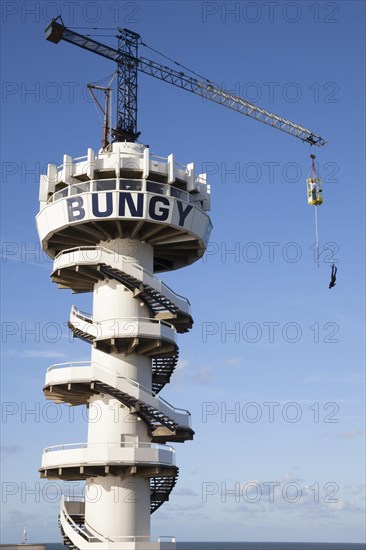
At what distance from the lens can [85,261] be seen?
66.0 metres

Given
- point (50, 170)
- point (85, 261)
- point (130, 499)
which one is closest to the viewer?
point (130, 499)

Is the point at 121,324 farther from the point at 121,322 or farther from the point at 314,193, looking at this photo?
the point at 314,193

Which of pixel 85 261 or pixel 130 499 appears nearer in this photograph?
pixel 130 499

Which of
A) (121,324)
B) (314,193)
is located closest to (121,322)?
(121,324)

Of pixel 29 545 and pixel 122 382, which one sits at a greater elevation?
pixel 122 382

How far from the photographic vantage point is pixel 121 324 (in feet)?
211

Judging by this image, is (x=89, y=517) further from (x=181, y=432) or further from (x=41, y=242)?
(x=41, y=242)

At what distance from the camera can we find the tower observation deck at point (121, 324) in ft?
203

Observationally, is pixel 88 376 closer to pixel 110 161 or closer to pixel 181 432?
pixel 181 432

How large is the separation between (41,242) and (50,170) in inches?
252

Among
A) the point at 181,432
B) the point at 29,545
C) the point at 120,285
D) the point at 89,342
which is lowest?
the point at 29,545

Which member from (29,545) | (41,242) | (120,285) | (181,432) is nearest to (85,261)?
(120,285)

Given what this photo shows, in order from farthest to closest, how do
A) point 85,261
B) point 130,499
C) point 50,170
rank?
point 50,170 → point 85,261 → point 130,499

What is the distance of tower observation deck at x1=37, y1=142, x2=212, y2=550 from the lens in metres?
61.8
